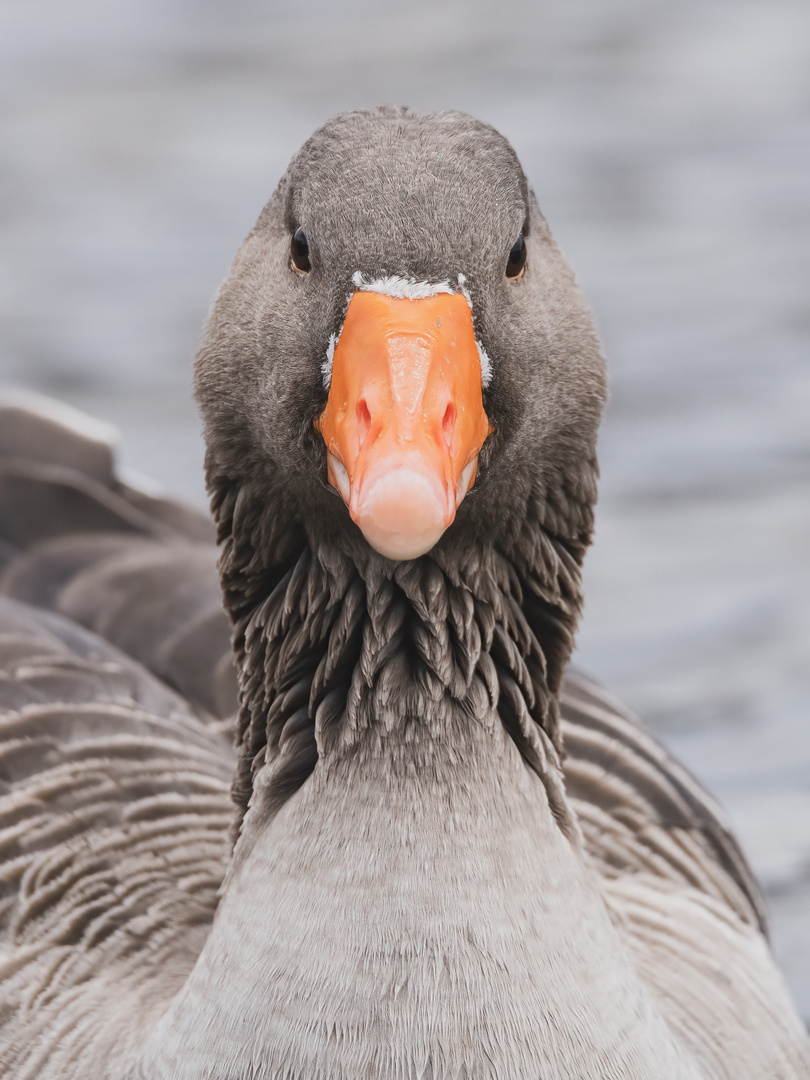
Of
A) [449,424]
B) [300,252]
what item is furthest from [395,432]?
[300,252]

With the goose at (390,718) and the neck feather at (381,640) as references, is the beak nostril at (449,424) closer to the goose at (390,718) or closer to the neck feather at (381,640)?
the goose at (390,718)

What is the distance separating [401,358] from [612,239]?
8.26 m

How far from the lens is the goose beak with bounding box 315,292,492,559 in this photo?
2.97 meters

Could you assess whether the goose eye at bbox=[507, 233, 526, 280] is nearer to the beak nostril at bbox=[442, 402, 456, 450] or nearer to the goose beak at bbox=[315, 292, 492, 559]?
the goose beak at bbox=[315, 292, 492, 559]

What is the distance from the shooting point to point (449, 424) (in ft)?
10.5

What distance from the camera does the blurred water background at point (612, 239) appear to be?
8031 millimetres

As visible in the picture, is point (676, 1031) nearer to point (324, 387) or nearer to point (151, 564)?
point (324, 387)

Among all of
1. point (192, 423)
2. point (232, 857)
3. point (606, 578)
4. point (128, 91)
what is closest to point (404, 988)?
point (232, 857)

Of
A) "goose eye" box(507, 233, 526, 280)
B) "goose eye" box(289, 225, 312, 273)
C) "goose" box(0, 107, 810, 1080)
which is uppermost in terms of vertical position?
"goose eye" box(507, 233, 526, 280)

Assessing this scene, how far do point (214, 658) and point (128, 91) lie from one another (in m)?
8.62

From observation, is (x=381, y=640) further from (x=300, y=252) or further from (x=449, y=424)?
(x=300, y=252)

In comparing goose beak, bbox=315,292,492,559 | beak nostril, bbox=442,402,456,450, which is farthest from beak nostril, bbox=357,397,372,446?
beak nostril, bbox=442,402,456,450

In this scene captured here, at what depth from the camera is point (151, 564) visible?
5.84m

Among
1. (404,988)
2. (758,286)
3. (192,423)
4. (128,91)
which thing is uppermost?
(128,91)
